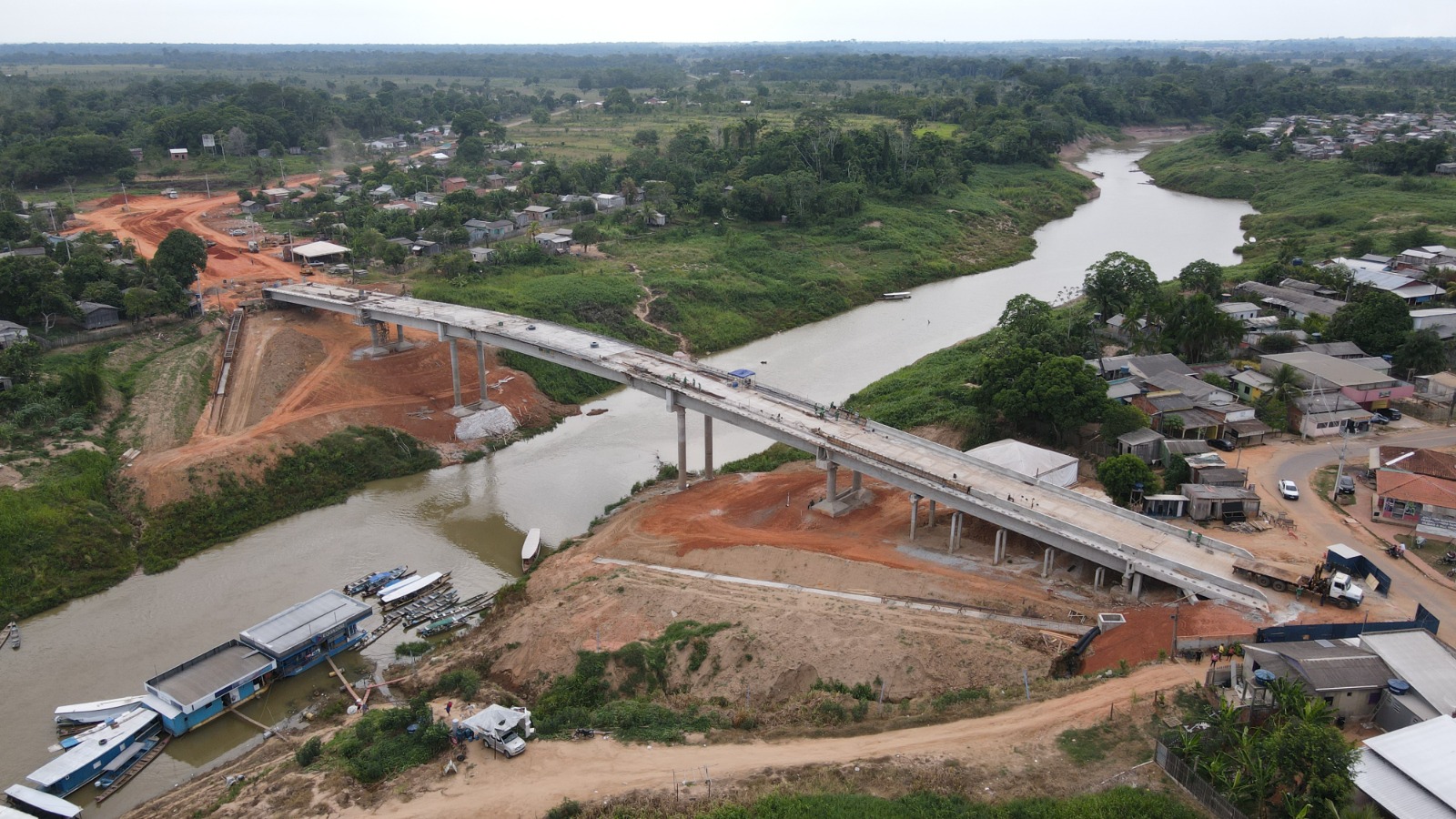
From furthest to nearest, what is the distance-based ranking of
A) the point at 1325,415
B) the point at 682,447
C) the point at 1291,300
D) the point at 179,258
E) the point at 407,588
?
the point at 179,258
the point at 1291,300
the point at 682,447
the point at 1325,415
the point at 407,588

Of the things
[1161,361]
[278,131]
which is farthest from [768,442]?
[278,131]

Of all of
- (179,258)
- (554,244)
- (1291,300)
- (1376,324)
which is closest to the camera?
(1376,324)

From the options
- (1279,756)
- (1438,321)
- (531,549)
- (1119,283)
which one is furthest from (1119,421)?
(1438,321)

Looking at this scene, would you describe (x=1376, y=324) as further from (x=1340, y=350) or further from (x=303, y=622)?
(x=303, y=622)

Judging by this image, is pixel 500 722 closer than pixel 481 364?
Yes

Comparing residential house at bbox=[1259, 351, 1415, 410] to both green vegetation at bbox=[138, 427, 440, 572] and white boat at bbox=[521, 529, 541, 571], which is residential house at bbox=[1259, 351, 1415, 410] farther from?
green vegetation at bbox=[138, 427, 440, 572]

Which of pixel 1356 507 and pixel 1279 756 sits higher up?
pixel 1279 756

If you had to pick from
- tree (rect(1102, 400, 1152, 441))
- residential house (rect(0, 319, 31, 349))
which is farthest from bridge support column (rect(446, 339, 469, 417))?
tree (rect(1102, 400, 1152, 441))
